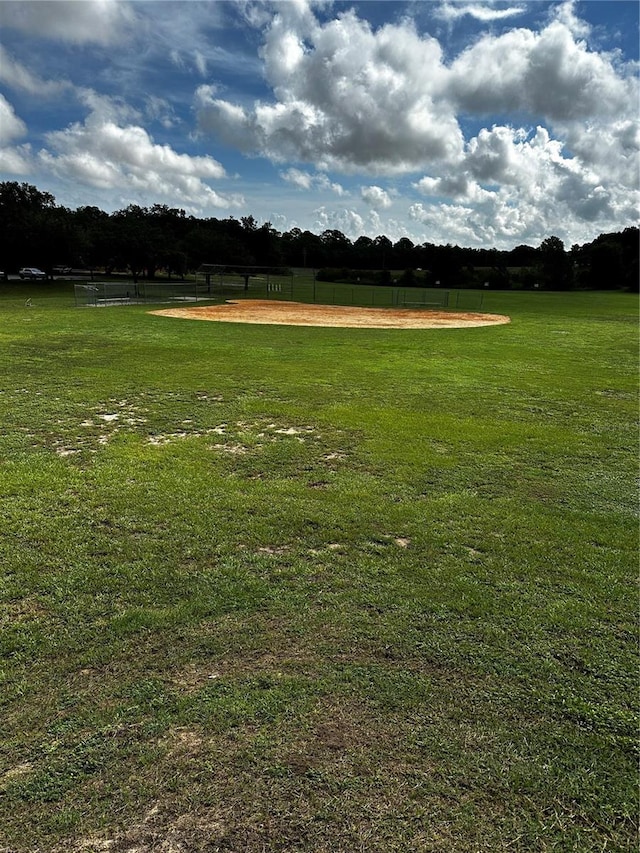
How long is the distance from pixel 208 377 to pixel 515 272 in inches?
3167

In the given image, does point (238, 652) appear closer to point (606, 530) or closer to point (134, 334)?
point (606, 530)

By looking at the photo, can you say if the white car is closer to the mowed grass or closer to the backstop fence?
the backstop fence

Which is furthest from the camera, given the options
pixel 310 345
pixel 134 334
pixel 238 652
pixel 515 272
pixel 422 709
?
pixel 515 272

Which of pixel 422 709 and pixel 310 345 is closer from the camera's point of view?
pixel 422 709

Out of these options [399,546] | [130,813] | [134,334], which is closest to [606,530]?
[399,546]

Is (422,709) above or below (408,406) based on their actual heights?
below

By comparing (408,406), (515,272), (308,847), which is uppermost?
(515,272)

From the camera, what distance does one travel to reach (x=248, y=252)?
67.9 meters

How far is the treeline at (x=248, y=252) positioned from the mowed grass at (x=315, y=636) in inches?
1823

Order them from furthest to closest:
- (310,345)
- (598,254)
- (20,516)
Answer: (598,254) → (310,345) → (20,516)

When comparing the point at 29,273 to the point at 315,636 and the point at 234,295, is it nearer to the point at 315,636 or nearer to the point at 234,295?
the point at 234,295

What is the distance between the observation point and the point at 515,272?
79625 millimetres

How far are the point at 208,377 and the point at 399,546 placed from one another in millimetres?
7254

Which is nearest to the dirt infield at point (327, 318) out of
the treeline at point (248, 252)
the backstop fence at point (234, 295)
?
the backstop fence at point (234, 295)
